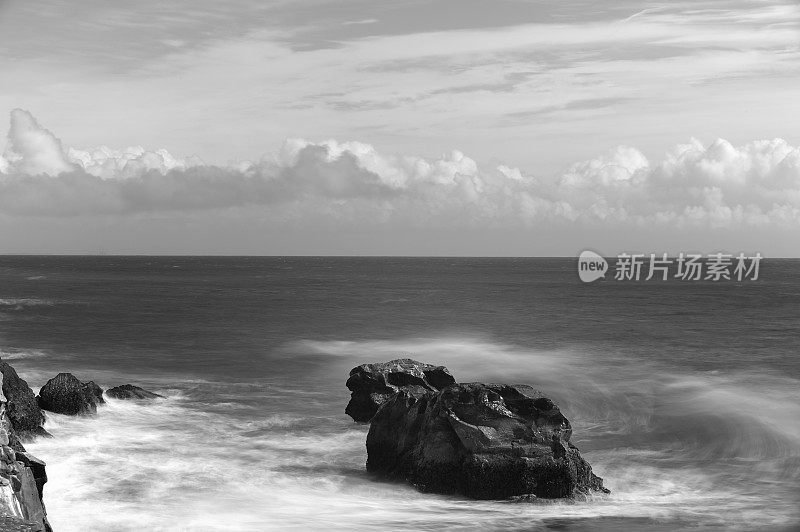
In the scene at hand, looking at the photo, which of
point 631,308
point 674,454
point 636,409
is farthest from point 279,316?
point 674,454


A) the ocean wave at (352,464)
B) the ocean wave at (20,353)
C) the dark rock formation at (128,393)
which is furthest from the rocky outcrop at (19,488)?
the ocean wave at (20,353)

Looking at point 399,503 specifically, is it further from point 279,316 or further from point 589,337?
point 279,316

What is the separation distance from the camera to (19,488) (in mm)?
14211

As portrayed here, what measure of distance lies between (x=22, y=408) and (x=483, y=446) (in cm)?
1523

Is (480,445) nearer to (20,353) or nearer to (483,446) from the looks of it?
(483,446)

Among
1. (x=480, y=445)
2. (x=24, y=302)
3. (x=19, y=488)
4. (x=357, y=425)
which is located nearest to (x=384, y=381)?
(x=357, y=425)

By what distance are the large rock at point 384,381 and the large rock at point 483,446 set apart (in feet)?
21.1

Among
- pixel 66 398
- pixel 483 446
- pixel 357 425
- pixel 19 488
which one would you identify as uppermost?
pixel 19 488

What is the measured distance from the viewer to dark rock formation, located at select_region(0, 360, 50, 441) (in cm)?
2525

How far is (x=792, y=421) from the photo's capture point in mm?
32406

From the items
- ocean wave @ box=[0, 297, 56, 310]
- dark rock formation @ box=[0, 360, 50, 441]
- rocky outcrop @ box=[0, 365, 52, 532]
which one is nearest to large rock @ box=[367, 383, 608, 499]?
rocky outcrop @ box=[0, 365, 52, 532]

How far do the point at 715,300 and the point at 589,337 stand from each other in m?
52.7

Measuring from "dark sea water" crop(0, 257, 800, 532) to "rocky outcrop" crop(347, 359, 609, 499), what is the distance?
23.4 inches

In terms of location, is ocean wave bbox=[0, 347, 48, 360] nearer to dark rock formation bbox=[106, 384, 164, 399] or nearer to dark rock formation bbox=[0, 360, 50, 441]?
dark rock formation bbox=[106, 384, 164, 399]
